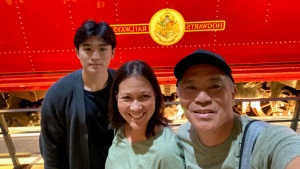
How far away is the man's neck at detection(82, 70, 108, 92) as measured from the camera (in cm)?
148

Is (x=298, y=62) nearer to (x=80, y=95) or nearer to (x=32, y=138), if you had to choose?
(x=80, y=95)

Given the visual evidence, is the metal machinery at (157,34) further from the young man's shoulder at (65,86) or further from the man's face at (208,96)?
the man's face at (208,96)

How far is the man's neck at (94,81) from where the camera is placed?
148cm

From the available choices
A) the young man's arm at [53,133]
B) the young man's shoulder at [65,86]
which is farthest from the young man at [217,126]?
the young man's arm at [53,133]

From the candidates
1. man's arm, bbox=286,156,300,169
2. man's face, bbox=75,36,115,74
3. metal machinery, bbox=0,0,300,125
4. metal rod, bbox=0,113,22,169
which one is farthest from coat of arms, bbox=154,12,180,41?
metal rod, bbox=0,113,22,169

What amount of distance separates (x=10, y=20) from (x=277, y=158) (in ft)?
11.9

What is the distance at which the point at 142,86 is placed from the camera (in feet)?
3.78

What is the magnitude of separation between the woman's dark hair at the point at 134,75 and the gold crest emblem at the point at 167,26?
67.6 inches

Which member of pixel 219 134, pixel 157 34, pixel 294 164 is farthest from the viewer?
pixel 157 34

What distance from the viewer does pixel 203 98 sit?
0.91 meters

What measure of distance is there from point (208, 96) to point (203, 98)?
3 cm

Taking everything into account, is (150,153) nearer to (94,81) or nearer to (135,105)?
(135,105)

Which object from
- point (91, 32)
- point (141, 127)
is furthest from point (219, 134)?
point (91, 32)

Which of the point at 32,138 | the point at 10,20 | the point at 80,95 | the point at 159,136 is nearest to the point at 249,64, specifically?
the point at 159,136
